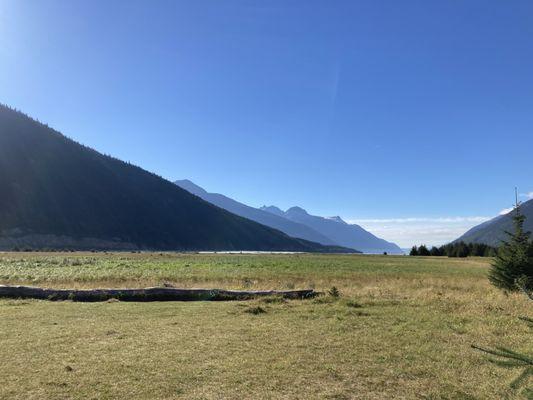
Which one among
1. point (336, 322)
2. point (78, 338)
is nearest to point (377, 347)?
point (336, 322)

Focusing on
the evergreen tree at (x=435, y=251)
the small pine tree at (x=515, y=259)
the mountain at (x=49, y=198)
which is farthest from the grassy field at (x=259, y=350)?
the mountain at (x=49, y=198)

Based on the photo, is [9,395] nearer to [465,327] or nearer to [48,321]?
[48,321]

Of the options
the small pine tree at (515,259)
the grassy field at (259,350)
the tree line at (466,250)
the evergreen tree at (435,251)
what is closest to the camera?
the grassy field at (259,350)

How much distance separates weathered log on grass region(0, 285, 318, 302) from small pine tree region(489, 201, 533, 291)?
1321cm

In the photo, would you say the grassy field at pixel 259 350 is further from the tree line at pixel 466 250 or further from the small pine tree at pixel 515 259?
the tree line at pixel 466 250

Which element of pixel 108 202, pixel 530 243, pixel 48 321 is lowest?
pixel 48 321

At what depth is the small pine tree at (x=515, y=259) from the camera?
28234 millimetres

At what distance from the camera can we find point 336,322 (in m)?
16.7

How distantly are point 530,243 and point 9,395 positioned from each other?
1159 inches

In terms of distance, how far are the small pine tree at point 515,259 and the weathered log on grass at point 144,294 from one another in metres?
13.2

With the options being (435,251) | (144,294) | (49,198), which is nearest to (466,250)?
(435,251)

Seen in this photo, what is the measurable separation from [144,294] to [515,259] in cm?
2213

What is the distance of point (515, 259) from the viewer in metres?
28.6

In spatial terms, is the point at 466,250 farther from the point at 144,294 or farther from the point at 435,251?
the point at 144,294
